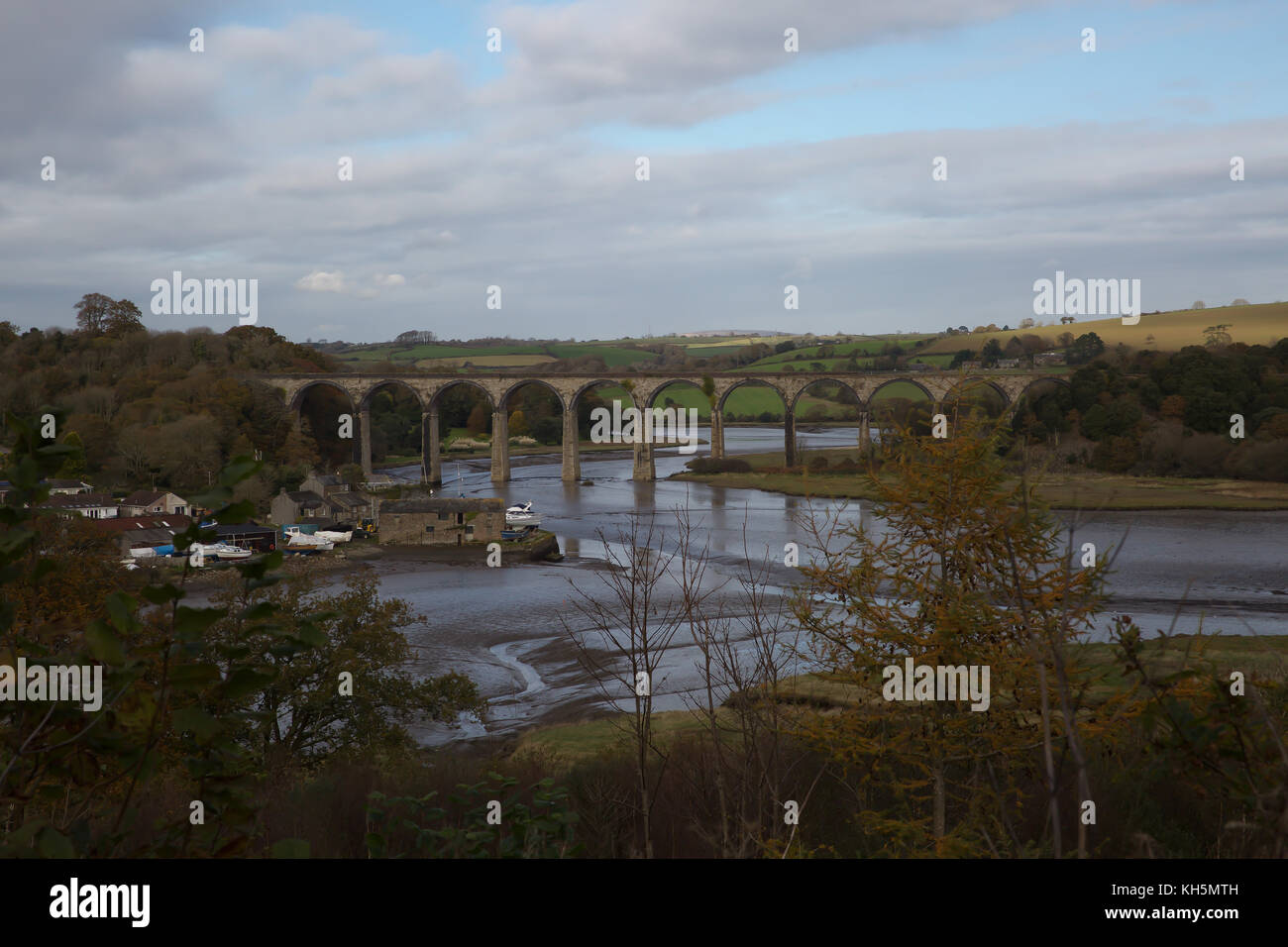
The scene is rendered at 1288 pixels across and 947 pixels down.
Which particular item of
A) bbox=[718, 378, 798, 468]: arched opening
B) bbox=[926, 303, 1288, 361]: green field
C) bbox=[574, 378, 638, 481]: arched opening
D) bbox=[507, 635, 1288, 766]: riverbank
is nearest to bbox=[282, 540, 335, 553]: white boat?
bbox=[507, 635, 1288, 766]: riverbank

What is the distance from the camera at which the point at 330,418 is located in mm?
70750

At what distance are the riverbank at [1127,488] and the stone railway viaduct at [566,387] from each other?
7.65 metres

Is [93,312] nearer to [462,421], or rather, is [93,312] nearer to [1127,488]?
[462,421]

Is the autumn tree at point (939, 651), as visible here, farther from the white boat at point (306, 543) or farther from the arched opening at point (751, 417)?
the arched opening at point (751, 417)

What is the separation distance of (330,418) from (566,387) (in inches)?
680

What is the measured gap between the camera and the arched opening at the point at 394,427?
3014 inches

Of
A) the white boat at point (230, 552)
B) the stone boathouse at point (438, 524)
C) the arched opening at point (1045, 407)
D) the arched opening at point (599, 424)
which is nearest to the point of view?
the white boat at point (230, 552)

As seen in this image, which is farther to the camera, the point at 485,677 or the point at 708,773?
the point at 485,677

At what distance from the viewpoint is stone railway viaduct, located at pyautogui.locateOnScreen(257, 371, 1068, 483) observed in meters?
67.3

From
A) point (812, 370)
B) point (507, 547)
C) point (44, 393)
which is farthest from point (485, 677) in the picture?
point (812, 370)

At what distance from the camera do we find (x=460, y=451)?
8419cm

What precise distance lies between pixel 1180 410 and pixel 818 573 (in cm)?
5626

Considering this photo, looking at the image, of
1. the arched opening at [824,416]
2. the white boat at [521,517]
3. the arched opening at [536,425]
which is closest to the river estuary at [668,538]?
the white boat at [521,517]
